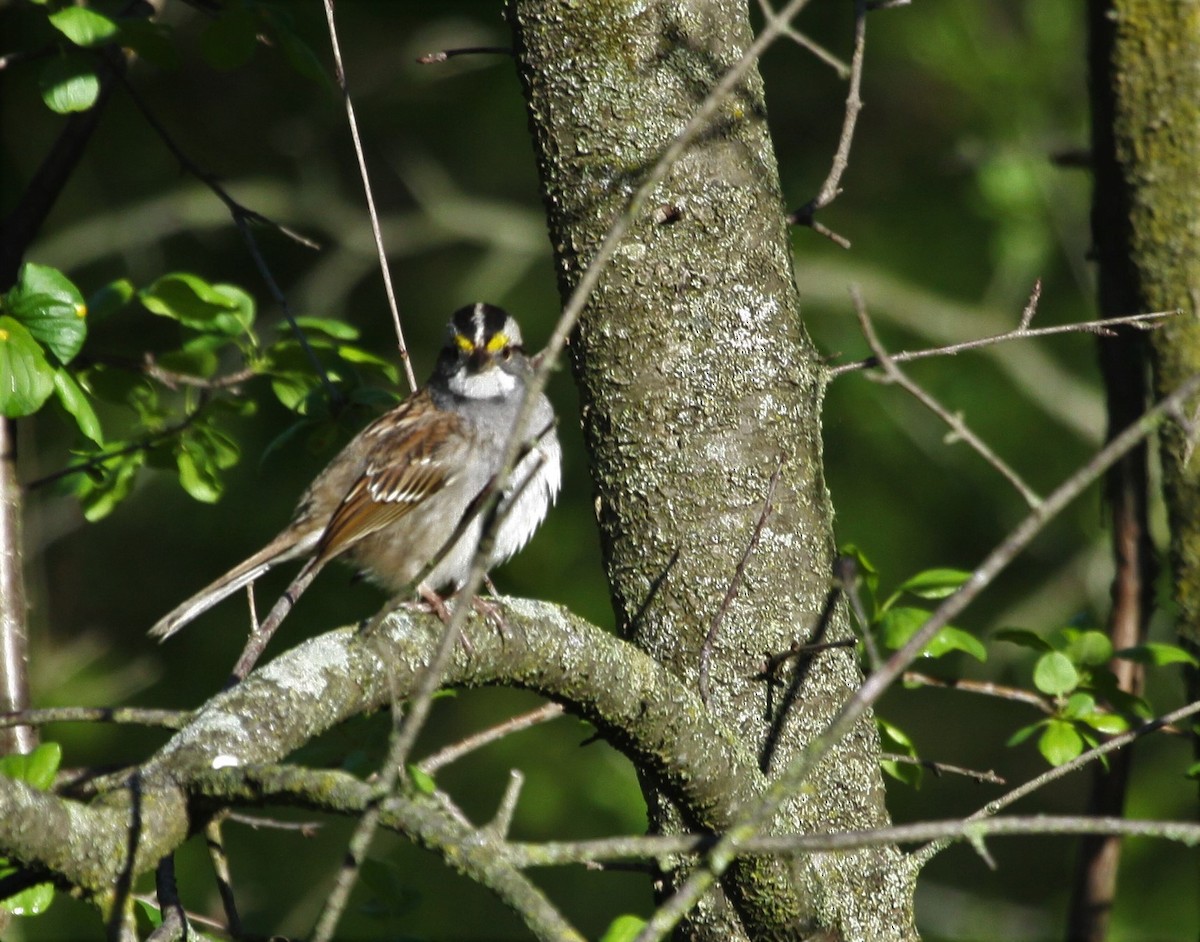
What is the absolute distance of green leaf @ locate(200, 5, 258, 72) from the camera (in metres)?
3.30

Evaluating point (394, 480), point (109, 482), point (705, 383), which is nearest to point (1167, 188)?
point (705, 383)

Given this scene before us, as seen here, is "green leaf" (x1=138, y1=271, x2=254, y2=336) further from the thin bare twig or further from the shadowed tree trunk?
the shadowed tree trunk

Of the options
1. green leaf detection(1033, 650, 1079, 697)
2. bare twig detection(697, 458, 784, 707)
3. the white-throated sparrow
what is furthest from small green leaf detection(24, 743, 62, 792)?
green leaf detection(1033, 650, 1079, 697)

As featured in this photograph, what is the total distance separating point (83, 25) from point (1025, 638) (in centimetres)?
Answer: 254

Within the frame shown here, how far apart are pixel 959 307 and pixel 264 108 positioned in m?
5.23

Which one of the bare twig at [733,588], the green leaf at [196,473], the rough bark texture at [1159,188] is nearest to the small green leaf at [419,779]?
the bare twig at [733,588]

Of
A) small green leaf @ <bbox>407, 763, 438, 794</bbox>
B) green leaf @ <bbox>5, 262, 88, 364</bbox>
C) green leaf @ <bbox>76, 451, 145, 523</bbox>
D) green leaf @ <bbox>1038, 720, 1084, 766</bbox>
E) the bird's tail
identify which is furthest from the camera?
the bird's tail

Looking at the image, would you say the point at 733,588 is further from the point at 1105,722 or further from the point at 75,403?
the point at 75,403

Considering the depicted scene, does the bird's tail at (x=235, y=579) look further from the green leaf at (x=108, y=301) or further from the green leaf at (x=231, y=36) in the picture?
the green leaf at (x=231, y=36)

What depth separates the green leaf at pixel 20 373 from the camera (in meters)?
2.71

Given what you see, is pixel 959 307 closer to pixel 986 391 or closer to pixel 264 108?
pixel 986 391

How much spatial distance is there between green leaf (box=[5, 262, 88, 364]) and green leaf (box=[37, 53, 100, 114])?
0.50 metres

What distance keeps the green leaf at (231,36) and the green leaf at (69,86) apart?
31 cm

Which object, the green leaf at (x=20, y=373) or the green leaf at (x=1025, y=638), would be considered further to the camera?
the green leaf at (x=1025, y=638)
